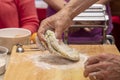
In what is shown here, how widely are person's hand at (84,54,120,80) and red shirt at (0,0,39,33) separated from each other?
2.59 feet

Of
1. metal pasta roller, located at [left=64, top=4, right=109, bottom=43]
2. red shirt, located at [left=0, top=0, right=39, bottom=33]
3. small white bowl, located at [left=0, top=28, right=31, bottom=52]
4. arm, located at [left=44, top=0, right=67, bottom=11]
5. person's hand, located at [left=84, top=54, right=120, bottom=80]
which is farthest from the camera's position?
arm, located at [left=44, top=0, right=67, bottom=11]

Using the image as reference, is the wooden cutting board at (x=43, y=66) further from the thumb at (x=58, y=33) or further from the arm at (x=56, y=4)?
the arm at (x=56, y=4)

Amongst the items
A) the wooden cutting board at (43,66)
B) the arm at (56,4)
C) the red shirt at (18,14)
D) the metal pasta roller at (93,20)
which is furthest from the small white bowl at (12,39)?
the arm at (56,4)

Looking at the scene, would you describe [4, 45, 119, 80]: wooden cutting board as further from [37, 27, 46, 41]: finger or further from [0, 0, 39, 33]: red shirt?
[0, 0, 39, 33]: red shirt

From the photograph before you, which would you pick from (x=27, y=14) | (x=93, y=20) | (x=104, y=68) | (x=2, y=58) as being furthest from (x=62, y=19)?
(x=27, y=14)

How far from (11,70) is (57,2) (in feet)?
3.03

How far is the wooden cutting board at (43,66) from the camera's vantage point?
3.69ft

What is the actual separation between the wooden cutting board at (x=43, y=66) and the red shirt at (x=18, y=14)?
0.49m

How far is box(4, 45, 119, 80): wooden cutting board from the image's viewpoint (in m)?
1.12

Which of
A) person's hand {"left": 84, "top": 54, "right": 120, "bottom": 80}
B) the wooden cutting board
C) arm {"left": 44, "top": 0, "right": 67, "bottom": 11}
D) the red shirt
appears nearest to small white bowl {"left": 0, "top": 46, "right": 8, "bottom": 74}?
the wooden cutting board

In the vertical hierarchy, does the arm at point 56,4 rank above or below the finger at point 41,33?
above

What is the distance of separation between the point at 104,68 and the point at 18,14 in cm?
100

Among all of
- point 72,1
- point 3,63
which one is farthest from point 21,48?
point 72,1

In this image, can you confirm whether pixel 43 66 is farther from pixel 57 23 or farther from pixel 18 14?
pixel 18 14
